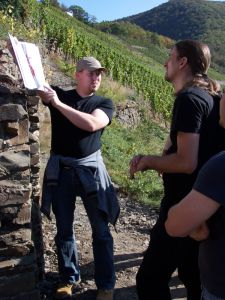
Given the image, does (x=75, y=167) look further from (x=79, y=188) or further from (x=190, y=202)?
(x=190, y=202)

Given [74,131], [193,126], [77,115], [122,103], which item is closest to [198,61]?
[193,126]

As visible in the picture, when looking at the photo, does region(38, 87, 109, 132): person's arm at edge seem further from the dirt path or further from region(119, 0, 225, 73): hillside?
region(119, 0, 225, 73): hillside

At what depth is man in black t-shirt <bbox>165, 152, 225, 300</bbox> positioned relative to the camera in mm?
1805

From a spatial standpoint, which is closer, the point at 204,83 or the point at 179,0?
the point at 204,83

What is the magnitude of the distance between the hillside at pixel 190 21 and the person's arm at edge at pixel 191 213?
102 m

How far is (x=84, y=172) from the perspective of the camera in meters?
3.47

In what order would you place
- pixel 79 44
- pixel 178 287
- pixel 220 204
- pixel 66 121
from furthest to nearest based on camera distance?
1. pixel 79 44
2. pixel 178 287
3. pixel 66 121
4. pixel 220 204

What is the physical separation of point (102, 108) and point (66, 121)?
0.94 feet

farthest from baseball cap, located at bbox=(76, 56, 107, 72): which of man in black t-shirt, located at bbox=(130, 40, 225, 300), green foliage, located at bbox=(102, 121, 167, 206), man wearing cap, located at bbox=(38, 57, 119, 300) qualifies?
green foliage, located at bbox=(102, 121, 167, 206)

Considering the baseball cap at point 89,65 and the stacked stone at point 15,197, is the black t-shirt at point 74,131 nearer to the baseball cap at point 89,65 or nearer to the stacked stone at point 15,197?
the baseball cap at point 89,65

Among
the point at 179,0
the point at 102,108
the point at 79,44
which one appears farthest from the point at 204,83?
the point at 179,0

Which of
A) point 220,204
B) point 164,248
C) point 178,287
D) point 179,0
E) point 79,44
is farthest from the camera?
point 179,0

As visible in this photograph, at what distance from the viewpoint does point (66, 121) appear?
3.46 m

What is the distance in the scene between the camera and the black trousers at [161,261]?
280 cm
